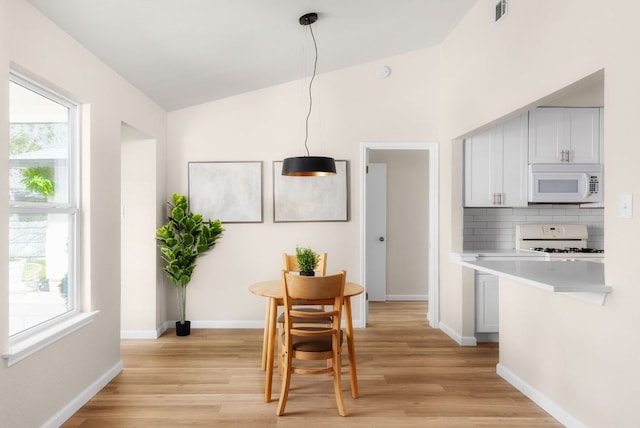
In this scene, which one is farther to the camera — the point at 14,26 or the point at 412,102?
the point at 412,102

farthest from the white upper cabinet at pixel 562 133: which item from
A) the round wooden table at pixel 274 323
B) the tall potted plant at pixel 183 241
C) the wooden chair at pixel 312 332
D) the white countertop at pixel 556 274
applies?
the tall potted plant at pixel 183 241

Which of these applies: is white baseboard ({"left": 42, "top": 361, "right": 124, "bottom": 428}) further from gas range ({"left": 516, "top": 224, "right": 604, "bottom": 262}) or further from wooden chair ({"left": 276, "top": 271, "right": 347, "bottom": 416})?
gas range ({"left": 516, "top": 224, "right": 604, "bottom": 262})

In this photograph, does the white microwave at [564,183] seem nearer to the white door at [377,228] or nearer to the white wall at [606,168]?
the white wall at [606,168]

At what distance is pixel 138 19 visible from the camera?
2875 mm

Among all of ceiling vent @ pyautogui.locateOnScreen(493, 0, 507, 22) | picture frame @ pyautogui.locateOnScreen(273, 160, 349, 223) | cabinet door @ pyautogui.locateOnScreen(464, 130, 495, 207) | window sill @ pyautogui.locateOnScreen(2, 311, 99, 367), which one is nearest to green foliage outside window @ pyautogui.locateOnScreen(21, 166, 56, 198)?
window sill @ pyautogui.locateOnScreen(2, 311, 99, 367)

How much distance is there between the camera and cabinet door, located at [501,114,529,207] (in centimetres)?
450

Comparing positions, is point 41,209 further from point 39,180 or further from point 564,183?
point 564,183

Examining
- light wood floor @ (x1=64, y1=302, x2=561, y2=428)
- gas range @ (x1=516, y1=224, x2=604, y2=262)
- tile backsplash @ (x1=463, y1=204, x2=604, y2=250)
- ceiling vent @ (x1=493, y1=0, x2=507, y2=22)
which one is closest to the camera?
light wood floor @ (x1=64, y1=302, x2=561, y2=428)

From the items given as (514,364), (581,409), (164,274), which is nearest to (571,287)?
(581,409)

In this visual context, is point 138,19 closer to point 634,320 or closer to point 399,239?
point 634,320

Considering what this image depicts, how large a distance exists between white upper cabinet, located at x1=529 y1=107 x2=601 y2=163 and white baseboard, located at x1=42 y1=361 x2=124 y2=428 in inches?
173

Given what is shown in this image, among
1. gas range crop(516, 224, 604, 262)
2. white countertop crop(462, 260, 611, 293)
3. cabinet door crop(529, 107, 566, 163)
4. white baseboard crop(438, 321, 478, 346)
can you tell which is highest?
cabinet door crop(529, 107, 566, 163)

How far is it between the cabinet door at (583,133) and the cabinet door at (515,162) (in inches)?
17.8

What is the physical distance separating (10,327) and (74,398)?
0.76 m
